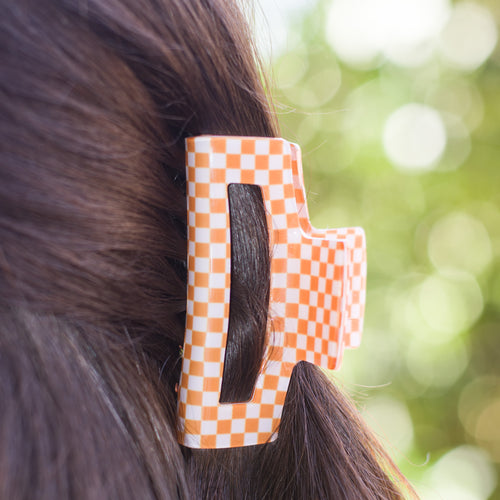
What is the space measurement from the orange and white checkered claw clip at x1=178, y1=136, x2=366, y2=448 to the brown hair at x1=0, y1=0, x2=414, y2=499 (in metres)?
0.01

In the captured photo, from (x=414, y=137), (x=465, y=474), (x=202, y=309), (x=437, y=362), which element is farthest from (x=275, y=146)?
(x=465, y=474)

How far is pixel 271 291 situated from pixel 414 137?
1.01m

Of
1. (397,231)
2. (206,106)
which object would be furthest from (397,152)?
(206,106)

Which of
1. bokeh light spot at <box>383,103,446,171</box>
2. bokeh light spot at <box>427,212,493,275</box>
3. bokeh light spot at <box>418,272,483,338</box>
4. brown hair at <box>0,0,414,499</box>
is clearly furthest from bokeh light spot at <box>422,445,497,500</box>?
brown hair at <box>0,0,414,499</box>

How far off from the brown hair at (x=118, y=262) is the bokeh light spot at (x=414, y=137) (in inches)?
37.2

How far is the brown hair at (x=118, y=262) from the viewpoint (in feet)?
0.91

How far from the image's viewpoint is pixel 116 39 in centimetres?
30

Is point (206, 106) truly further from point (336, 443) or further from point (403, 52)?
point (403, 52)

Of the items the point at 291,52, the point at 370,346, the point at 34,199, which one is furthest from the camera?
the point at 370,346

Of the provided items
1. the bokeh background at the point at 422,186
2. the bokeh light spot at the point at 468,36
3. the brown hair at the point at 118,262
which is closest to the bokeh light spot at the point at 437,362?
the bokeh background at the point at 422,186

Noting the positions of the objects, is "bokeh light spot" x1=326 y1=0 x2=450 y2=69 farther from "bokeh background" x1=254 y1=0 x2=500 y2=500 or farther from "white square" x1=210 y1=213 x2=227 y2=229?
"white square" x1=210 y1=213 x2=227 y2=229

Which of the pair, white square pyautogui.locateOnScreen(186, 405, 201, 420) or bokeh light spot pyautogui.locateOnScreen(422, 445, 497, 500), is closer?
white square pyautogui.locateOnScreen(186, 405, 201, 420)

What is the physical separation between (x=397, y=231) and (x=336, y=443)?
98cm

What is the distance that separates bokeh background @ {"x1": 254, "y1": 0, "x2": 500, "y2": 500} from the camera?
→ 3.91ft
